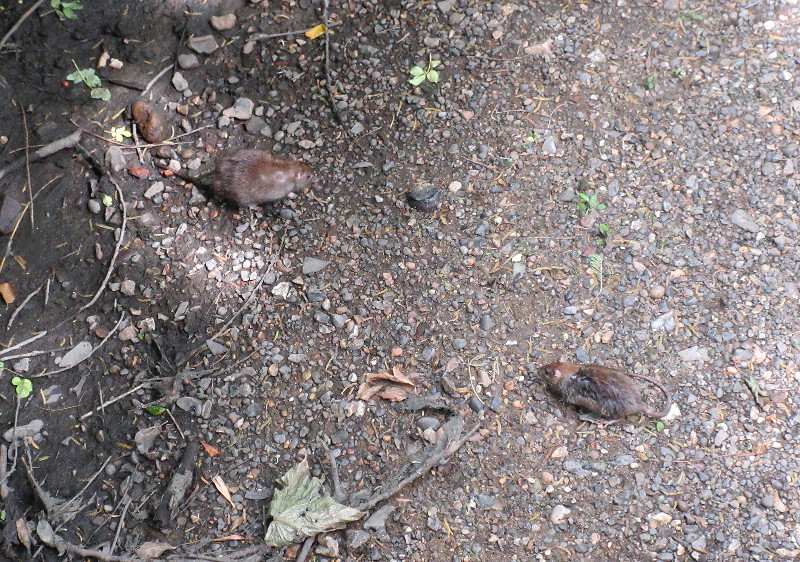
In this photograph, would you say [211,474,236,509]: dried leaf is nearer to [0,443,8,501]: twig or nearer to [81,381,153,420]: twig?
[81,381,153,420]: twig

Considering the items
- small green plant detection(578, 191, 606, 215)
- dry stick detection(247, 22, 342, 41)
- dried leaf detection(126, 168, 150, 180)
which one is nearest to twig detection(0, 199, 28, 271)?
dried leaf detection(126, 168, 150, 180)

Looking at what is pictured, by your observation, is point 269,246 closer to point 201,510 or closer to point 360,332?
point 360,332

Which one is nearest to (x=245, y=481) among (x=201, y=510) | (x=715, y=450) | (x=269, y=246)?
(x=201, y=510)

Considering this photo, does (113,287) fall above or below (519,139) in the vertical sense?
below

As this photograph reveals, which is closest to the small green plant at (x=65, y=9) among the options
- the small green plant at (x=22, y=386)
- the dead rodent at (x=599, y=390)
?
the small green plant at (x=22, y=386)

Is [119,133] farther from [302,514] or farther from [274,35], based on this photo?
[302,514]

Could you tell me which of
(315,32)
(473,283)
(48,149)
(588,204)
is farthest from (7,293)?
(588,204)
